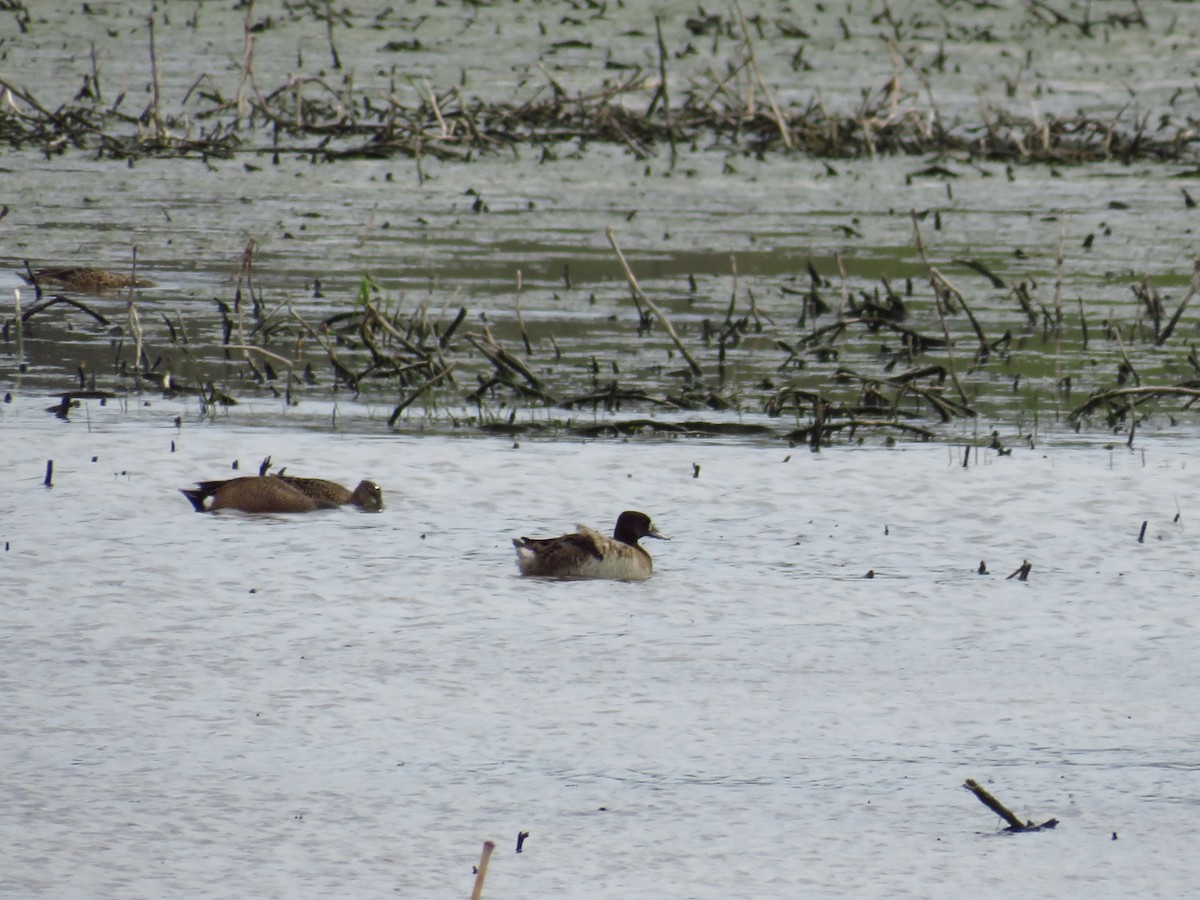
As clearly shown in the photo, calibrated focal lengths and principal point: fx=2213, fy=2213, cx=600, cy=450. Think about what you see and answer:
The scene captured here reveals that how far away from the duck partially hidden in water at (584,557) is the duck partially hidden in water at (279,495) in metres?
0.72

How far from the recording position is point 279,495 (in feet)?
19.1

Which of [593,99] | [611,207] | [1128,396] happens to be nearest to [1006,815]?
[1128,396]

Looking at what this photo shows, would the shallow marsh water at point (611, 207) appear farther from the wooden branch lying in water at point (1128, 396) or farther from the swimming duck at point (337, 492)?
the swimming duck at point (337, 492)

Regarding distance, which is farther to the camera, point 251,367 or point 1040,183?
point 1040,183

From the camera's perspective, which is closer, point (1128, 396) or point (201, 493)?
point (201, 493)

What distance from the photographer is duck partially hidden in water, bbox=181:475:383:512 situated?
5.81 meters

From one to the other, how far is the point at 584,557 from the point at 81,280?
4979 mm

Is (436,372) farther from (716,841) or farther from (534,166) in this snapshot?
(534,166)

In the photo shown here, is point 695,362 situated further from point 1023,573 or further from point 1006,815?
point 1006,815

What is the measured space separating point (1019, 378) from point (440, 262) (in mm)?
3403

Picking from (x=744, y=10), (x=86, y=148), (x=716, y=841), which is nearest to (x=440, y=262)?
(x=86, y=148)

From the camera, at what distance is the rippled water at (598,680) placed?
3.55m

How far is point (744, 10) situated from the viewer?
65.2ft

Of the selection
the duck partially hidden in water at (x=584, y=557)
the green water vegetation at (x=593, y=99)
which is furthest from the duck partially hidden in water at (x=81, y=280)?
the duck partially hidden in water at (x=584, y=557)
